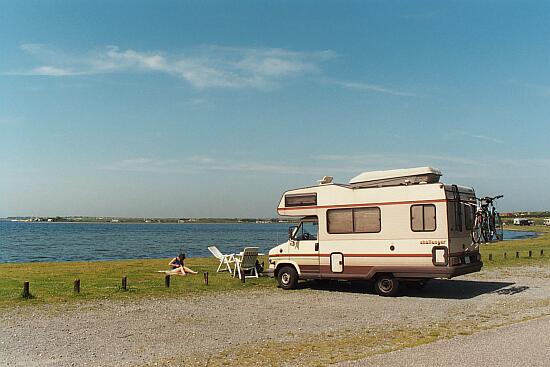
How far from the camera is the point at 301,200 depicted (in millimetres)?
16547

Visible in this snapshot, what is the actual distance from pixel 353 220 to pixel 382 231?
0.95 metres

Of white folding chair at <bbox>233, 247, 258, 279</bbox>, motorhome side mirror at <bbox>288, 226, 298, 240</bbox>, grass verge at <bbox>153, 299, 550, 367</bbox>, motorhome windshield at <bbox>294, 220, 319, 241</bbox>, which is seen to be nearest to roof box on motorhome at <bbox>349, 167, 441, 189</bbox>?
motorhome windshield at <bbox>294, 220, 319, 241</bbox>

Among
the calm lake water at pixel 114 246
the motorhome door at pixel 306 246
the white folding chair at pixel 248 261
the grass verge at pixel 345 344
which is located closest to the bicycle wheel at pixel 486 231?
the grass verge at pixel 345 344

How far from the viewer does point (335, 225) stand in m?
15.8

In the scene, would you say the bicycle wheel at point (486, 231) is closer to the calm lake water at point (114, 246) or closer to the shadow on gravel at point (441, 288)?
the shadow on gravel at point (441, 288)

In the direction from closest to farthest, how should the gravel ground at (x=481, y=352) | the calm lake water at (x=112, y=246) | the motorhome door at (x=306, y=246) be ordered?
the gravel ground at (x=481, y=352), the motorhome door at (x=306, y=246), the calm lake water at (x=112, y=246)

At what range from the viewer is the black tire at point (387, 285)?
48.7ft

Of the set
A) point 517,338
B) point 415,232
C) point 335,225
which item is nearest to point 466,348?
point 517,338

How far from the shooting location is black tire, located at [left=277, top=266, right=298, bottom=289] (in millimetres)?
16500

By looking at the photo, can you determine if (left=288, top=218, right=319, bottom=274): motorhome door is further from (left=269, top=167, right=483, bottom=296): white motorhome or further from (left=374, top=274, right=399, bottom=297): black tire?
(left=374, top=274, right=399, bottom=297): black tire

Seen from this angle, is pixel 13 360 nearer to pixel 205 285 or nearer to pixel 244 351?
pixel 244 351

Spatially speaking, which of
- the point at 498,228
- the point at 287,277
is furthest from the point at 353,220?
the point at 498,228

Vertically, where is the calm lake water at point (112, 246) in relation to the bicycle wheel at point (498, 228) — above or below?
below

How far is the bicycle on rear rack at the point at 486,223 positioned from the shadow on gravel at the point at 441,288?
5.11 ft
